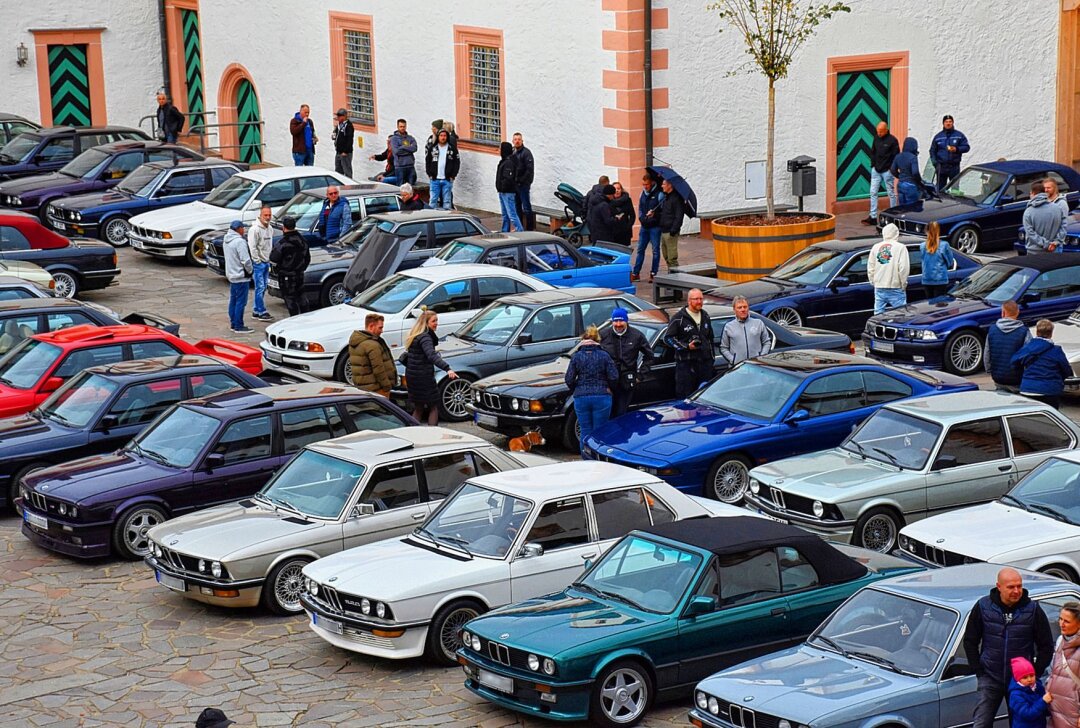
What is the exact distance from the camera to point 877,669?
1009 cm

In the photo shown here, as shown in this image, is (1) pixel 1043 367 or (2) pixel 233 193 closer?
(1) pixel 1043 367

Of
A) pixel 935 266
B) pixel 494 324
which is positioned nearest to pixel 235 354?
pixel 494 324

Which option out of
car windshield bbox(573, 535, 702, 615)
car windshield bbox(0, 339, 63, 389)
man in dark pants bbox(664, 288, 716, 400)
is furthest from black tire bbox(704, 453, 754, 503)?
car windshield bbox(0, 339, 63, 389)

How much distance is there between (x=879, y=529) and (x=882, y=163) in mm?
15443

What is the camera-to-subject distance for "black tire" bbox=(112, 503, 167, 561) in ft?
48.3

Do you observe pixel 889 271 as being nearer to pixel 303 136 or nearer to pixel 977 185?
pixel 977 185

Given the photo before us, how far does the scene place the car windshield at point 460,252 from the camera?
22453mm

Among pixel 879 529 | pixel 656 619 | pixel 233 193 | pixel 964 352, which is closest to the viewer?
pixel 656 619

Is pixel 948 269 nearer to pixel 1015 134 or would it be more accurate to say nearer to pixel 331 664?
pixel 1015 134

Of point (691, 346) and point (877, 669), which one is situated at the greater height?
point (691, 346)

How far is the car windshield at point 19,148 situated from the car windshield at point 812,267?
17.3 meters

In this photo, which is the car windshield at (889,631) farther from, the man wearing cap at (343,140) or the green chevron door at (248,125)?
the green chevron door at (248,125)

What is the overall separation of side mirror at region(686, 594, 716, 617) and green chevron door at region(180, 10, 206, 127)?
107 feet

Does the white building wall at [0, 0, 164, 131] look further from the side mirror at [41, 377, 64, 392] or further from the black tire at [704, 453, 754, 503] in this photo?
the black tire at [704, 453, 754, 503]
